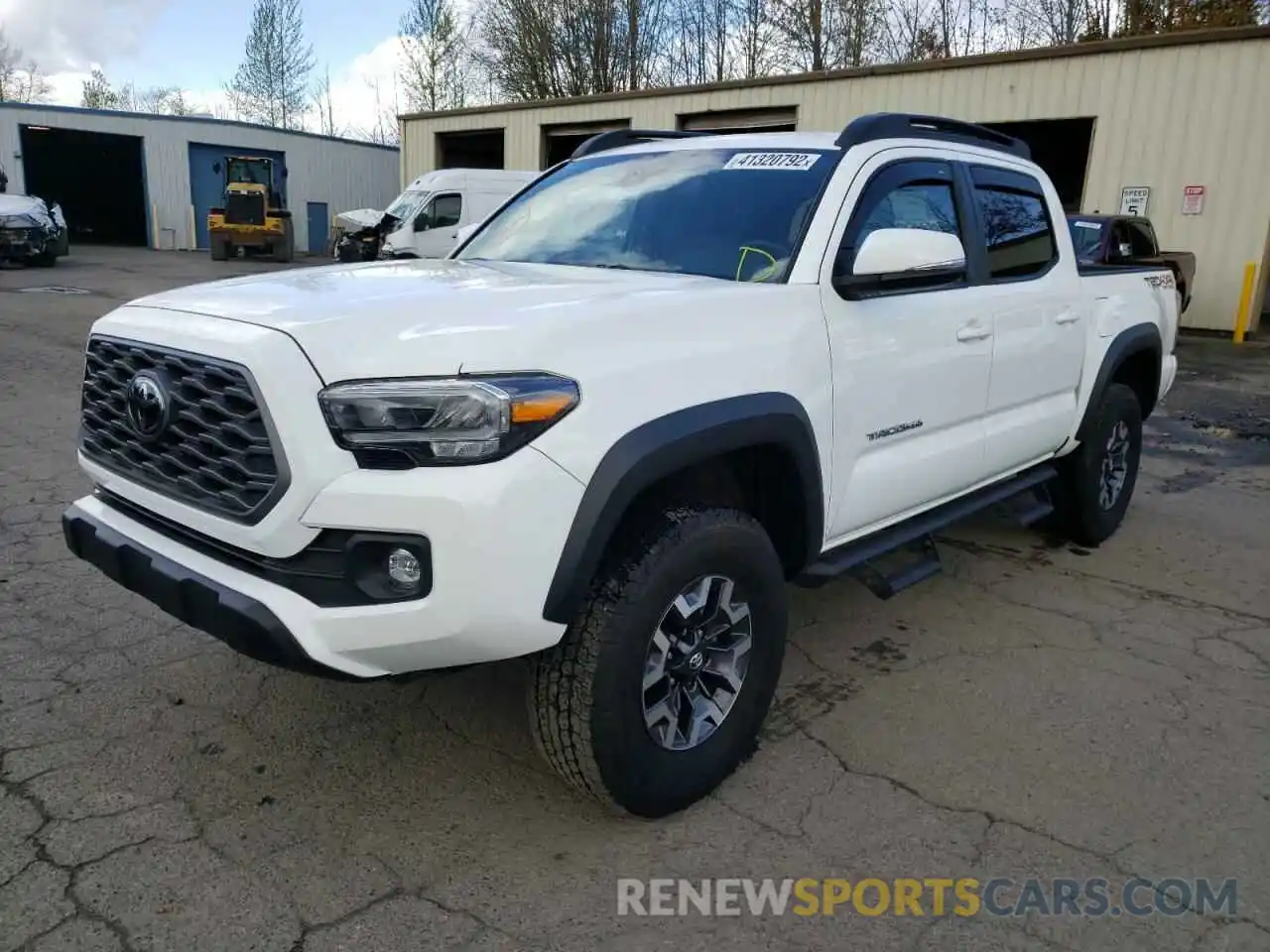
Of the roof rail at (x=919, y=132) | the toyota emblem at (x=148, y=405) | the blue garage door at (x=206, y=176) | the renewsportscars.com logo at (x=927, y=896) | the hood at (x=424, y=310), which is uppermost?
the blue garage door at (x=206, y=176)

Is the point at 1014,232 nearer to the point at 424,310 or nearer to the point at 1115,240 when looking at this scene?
the point at 424,310

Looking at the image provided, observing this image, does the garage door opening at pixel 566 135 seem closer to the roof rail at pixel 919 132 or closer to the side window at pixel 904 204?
the roof rail at pixel 919 132

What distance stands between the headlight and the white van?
56.7 feet

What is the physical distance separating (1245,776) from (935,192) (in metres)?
2.29

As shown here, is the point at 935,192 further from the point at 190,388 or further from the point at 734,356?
the point at 190,388

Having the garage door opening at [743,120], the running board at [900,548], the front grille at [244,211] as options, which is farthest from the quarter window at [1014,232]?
the front grille at [244,211]

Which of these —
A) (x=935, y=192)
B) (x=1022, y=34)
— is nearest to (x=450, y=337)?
(x=935, y=192)

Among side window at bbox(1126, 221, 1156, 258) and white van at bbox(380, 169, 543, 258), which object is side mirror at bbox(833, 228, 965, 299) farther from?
white van at bbox(380, 169, 543, 258)

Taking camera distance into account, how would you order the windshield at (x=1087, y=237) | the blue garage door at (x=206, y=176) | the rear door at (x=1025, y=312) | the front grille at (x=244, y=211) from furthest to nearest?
the blue garage door at (x=206, y=176)
the front grille at (x=244, y=211)
the windshield at (x=1087, y=237)
the rear door at (x=1025, y=312)

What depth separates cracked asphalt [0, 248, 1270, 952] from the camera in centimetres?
239

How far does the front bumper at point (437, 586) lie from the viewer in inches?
86.0

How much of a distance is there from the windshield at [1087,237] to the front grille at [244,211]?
23.3m

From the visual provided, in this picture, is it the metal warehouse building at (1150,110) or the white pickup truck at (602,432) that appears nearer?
the white pickup truck at (602,432)

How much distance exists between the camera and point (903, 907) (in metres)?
2.49
